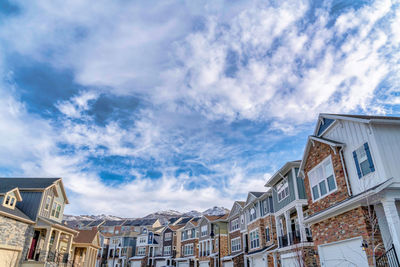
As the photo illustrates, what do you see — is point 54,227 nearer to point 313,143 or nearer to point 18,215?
point 18,215

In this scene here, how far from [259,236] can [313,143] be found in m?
17.8

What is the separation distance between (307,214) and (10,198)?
78.5 feet

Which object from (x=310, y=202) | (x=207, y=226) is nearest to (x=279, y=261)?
(x=310, y=202)

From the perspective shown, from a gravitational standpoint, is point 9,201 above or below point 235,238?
above

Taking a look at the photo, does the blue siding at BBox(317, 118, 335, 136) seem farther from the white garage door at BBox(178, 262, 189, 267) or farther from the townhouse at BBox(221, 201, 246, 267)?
the white garage door at BBox(178, 262, 189, 267)

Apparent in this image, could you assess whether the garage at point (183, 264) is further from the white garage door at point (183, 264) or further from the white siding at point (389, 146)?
the white siding at point (389, 146)

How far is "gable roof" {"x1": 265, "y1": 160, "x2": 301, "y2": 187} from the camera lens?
22.1 meters

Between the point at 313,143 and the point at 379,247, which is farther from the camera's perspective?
the point at 313,143

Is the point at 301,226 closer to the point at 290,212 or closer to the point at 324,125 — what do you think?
the point at 290,212

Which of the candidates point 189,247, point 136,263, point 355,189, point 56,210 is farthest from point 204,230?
point 355,189

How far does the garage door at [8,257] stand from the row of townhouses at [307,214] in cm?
8

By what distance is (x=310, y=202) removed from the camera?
1577 centimetres

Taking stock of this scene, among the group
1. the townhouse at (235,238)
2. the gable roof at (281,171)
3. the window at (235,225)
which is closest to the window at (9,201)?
the gable roof at (281,171)

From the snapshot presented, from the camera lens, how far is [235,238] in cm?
3888
